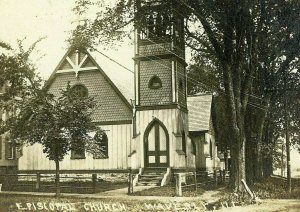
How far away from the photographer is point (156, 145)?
2373 cm

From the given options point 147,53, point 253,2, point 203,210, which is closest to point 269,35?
point 253,2

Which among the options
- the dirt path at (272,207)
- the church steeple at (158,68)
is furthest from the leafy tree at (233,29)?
the church steeple at (158,68)

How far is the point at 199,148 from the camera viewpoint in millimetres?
28609

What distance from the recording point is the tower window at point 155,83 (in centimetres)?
2419

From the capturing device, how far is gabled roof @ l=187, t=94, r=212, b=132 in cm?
2816

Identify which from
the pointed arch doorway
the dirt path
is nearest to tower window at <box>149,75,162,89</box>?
the pointed arch doorway

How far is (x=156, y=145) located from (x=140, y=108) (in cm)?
229

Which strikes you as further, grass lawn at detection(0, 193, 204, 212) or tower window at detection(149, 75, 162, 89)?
tower window at detection(149, 75, 162, 89)

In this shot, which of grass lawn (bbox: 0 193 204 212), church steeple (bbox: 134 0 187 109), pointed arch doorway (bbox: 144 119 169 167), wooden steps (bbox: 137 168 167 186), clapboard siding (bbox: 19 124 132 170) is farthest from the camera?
clapboard siding (bbox: 19 124 132 170)

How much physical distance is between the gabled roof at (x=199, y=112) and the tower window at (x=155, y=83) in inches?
202

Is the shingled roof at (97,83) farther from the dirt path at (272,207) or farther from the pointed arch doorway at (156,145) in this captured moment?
the dirt path at (272,207)

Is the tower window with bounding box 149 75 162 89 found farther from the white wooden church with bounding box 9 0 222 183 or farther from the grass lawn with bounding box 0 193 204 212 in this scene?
the grass lawn with bounding box 0 193 204 212

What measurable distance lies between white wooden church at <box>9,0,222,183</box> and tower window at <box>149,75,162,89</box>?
11 mm

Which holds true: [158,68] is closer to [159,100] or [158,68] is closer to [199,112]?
[159,100]
